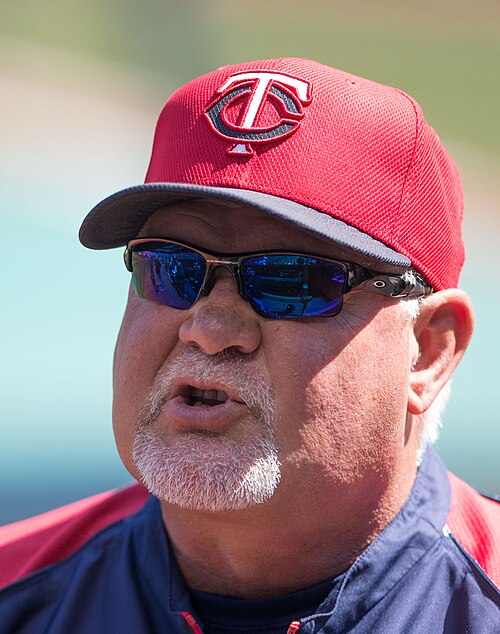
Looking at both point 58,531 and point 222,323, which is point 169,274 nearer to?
point 222,323

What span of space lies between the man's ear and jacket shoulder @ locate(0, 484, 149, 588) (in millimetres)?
1058

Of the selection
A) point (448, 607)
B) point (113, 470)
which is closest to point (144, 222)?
point (448, 607)

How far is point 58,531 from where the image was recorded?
2697 mm

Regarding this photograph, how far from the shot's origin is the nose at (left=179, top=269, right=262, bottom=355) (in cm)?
202

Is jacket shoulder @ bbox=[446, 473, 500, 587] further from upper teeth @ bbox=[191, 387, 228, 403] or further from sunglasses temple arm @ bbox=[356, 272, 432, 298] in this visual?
upper teeth @ bbox=[191, 387, 228, 403]

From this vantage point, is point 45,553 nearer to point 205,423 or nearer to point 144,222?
point 205,423

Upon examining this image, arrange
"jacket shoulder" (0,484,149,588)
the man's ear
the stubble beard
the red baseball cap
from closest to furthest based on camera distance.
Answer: the stubble beard < the red baseball cap < the man's ear < "jacket shoulder" (0,484,149,588)

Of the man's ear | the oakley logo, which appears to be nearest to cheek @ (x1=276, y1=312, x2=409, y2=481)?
the man's ear

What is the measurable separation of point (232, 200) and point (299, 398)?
0.49 metres

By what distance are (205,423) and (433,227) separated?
80 centimetres

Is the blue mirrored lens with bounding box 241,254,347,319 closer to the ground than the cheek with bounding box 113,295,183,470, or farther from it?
farther from it

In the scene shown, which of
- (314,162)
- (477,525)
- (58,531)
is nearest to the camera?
(314,162)

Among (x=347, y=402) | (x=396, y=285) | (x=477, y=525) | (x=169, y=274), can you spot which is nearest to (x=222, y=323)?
(x=169, y=274)

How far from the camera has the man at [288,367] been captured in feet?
6.66
